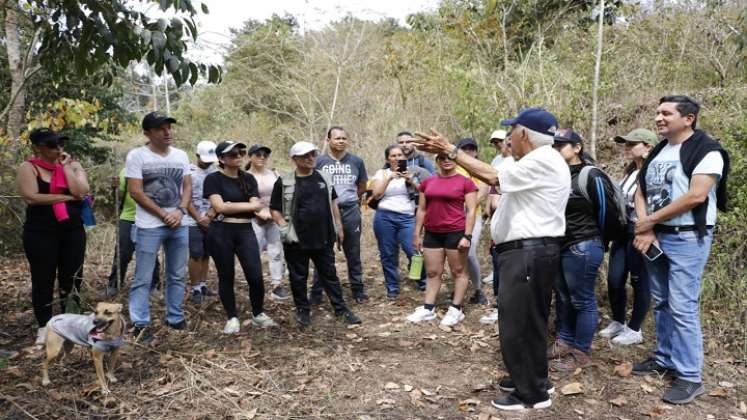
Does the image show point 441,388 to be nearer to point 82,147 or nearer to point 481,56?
point 481,56

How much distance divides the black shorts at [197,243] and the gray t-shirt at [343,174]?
1585 millimetres

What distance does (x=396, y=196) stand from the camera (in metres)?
Result: 6.22

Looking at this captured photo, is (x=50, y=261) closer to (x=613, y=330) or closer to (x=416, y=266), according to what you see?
(x=416, y=266)

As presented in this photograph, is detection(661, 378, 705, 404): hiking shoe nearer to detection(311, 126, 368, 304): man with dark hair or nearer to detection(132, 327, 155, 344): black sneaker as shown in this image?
detection(311, 126, 368, 304): man with dark hair

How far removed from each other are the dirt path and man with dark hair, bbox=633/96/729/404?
355 millimetres

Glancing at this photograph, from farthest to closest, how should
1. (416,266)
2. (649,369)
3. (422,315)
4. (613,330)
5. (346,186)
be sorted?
(346,186) → (416,266) → (422,315) → (613,330) → (649,369)

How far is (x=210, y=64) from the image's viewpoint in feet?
11.5

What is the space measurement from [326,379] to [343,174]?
103 inches

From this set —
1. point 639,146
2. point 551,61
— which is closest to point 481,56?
point 551,61

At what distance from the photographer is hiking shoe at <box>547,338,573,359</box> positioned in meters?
4.35

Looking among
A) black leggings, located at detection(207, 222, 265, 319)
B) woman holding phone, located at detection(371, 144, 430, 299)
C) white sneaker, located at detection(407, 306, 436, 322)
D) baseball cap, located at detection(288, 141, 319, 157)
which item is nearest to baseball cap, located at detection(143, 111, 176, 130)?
black leggings, located at detection(207, 222, 265, 319)

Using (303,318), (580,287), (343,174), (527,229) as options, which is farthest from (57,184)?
(580,287)

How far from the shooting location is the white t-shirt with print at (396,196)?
6.19m

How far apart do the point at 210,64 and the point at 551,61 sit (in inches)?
290
